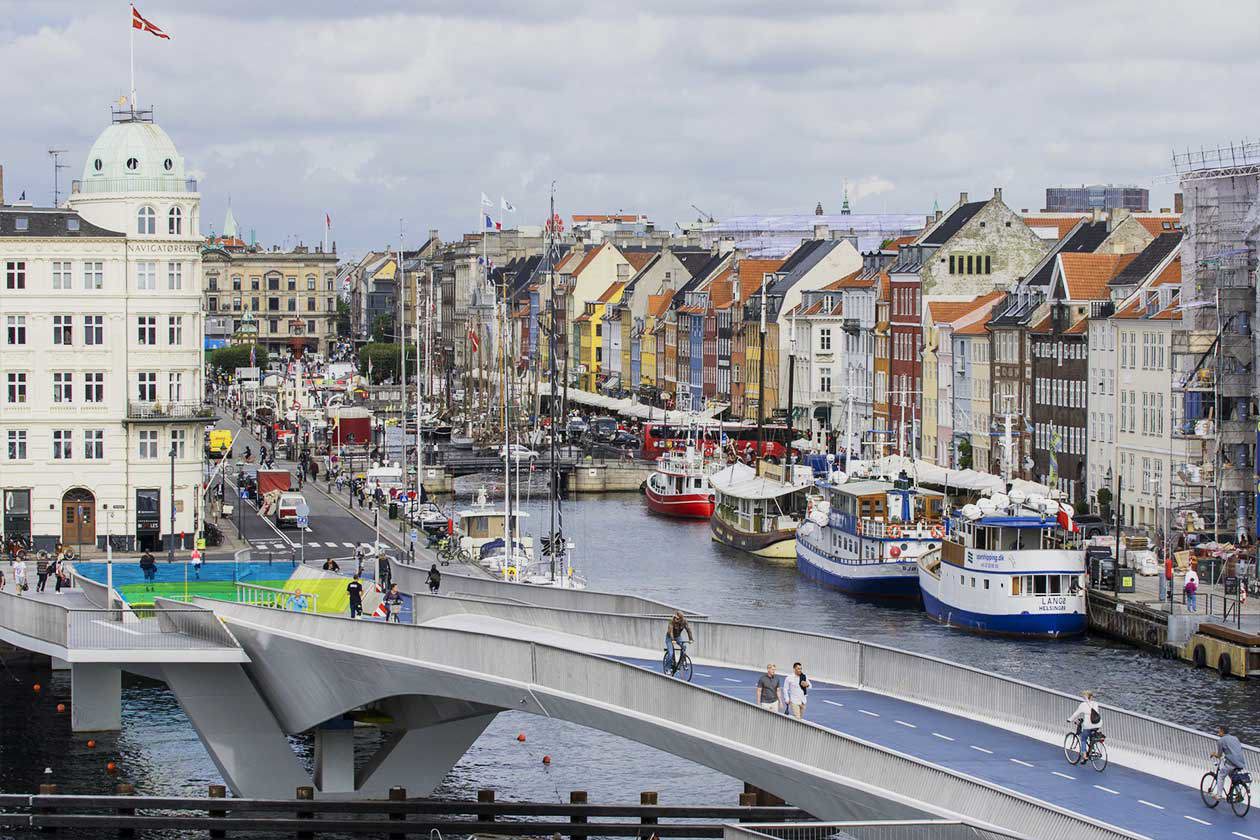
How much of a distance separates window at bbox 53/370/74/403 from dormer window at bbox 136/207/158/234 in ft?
18.3

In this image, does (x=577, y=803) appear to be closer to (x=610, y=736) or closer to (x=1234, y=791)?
(x=610, y=736)

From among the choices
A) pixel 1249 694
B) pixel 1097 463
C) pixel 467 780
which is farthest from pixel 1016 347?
pixel 467 780

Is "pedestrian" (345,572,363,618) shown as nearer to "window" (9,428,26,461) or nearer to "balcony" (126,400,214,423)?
"balcony" (126,400,214,423)

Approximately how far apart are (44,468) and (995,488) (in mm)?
40052

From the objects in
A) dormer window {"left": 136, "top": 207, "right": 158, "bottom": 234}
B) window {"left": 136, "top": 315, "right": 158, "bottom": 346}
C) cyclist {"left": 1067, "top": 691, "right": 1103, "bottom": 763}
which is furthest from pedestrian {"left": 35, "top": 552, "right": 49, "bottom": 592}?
cyclist {"left": 1067, "top": 691, "right": 1103, "bottom": 763}

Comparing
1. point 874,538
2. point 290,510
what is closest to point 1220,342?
point 874,538

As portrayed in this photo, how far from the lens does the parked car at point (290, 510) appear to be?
107 metres

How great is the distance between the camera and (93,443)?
89875 millimetres

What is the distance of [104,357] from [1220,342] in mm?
40957

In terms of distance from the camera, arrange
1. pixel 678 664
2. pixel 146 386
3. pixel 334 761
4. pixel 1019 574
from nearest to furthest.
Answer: pixel 678 664, pixel 334 761, pixel 1019 574, pixel 146 386

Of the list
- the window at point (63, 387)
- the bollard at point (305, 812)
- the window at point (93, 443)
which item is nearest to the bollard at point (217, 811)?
the bollard at point (305, 812)

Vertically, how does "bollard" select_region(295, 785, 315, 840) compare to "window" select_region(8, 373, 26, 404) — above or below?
below

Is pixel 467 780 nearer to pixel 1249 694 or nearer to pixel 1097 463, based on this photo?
pixel 1249 694

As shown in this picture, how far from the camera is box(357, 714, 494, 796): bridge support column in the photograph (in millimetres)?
52938
